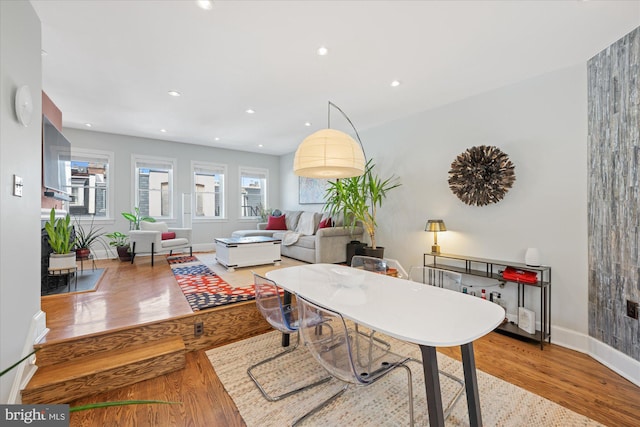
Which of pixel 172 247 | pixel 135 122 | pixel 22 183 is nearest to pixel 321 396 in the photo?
pixel 22 183

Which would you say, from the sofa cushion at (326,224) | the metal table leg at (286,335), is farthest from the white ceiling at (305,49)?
the metal table leg at (286,335)

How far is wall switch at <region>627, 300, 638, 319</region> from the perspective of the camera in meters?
2.09

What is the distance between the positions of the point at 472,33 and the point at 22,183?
3.44 m

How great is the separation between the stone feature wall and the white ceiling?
10.8 inches

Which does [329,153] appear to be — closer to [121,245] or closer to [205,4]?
[205,4]

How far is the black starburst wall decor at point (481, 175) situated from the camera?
9.85 ft

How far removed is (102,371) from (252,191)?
18.0 feet

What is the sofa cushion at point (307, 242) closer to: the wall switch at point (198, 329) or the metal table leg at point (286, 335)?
the metal table leg at point (286, 335)

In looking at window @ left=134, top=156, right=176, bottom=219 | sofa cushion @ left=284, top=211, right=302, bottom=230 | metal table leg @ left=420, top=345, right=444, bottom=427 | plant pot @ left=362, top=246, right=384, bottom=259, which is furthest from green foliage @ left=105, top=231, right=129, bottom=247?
metal table leg @ left=420, top=345, right=444, bottom=427

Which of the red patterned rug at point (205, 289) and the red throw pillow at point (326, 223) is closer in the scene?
the red patterned rug at point (205, 289)

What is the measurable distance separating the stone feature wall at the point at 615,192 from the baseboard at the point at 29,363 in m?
4.24

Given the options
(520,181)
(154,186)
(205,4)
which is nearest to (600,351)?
(520,181)

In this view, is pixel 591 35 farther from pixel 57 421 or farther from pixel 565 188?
pixel 57 421

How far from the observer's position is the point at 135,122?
4.62 metres
